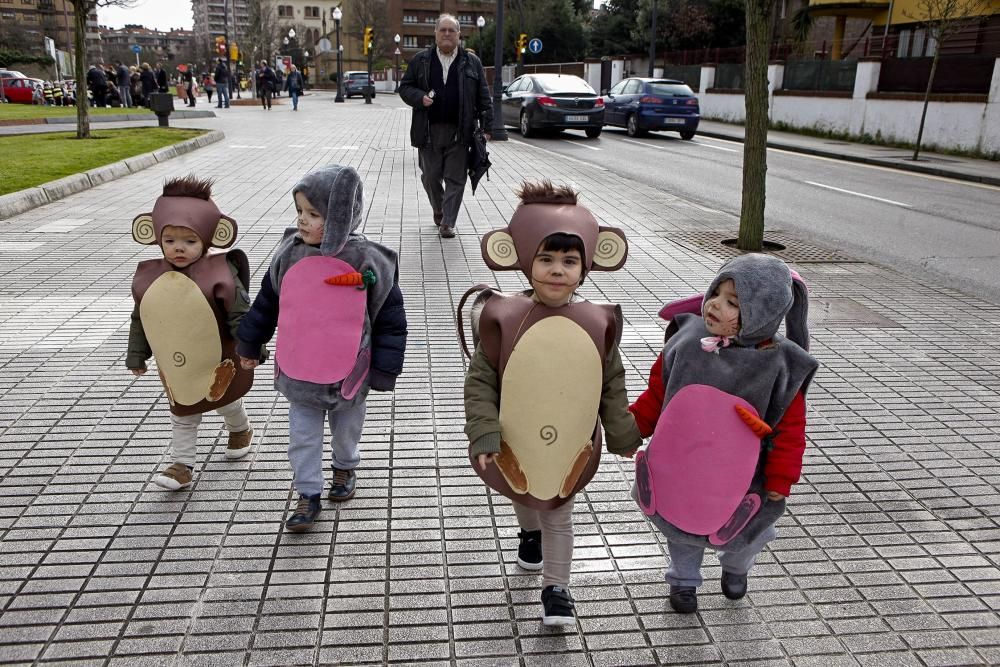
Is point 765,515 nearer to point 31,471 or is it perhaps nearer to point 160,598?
point 160,598

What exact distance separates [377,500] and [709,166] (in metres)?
14.8

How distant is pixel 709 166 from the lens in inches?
664

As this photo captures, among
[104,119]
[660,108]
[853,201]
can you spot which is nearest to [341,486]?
[853,201]

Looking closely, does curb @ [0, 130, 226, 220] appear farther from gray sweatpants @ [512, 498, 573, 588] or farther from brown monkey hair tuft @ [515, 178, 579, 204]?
gray sweatpants @ [512, 498, 573, 588]

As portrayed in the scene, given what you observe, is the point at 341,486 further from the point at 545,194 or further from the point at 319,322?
the point at 545,194

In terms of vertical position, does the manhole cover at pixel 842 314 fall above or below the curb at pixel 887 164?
below

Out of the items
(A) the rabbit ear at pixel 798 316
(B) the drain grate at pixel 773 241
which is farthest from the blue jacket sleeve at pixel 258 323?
(B) the drain grate at pixel 773 241

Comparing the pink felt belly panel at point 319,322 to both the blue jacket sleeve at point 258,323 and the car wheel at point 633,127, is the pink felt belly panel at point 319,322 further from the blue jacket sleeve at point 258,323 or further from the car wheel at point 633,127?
the car wheel at point 633,127

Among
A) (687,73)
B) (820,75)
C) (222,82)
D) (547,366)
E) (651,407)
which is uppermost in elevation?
(687,73)

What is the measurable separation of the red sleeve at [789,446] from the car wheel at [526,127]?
1955 cm

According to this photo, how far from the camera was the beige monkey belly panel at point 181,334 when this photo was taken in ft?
10.9

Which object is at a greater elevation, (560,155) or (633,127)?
(633,127)

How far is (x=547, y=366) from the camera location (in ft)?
8.25

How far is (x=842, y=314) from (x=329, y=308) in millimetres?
4792
